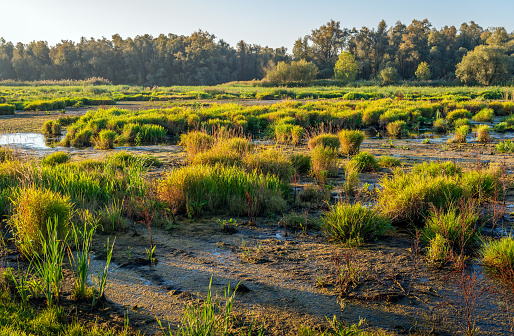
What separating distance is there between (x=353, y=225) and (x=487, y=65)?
62277 millimetres

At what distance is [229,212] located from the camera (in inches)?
241

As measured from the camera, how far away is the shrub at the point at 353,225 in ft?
16.1

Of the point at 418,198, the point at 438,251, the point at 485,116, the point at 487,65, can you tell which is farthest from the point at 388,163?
the point at 487,65

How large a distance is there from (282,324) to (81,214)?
3.39m

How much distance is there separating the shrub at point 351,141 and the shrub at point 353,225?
622 cm

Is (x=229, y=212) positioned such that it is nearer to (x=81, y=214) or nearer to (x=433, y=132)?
(x=81, y=214)

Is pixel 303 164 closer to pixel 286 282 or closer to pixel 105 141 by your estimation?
pixel 286 282

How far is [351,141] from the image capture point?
36.7ft

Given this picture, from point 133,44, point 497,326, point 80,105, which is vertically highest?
point 133,44

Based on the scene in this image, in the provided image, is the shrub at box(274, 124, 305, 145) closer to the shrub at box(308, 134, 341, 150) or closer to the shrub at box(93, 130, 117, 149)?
the shrub at box(308, 134, 341, 150)

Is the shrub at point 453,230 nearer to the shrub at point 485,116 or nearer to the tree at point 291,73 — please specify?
the shrub at point 485,116

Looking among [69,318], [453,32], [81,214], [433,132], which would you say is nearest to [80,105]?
[433,132]

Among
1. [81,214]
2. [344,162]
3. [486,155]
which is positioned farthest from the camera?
[486,155]

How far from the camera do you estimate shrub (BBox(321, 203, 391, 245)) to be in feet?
16.1
